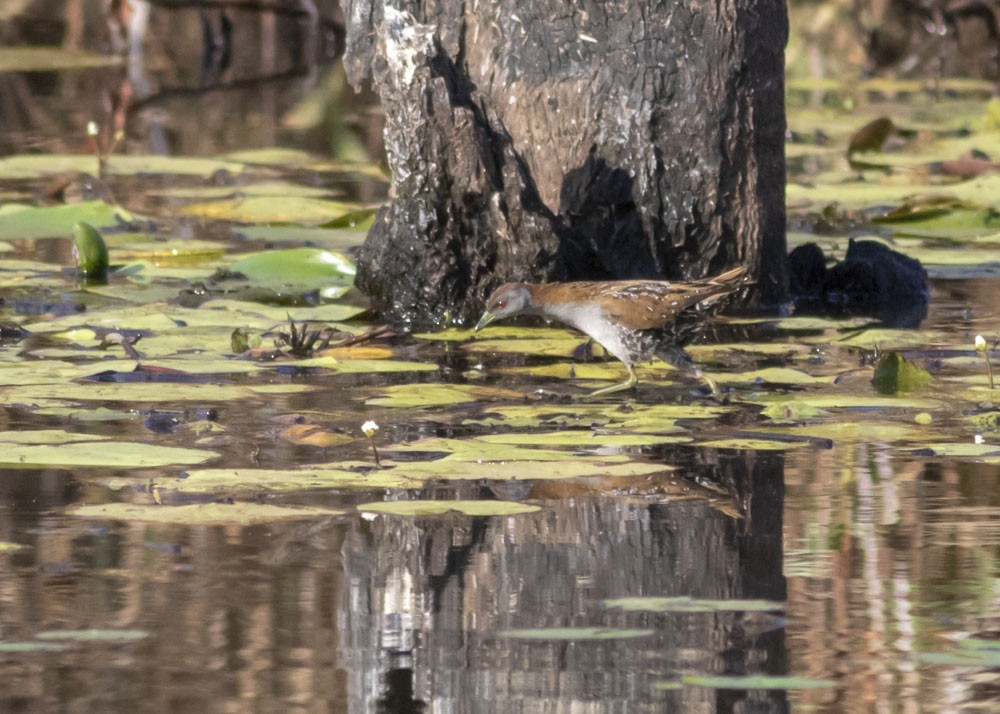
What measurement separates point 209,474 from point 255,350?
6.44 feet

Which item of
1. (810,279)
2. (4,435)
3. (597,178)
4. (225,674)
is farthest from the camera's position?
(810,279)

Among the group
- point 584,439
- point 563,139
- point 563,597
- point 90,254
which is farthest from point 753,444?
point 90,254

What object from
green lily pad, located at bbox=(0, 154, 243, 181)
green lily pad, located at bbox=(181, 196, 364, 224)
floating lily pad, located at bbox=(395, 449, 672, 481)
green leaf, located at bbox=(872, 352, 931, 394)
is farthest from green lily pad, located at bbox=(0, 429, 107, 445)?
green lily pad, located at bbox=(0, 154, 243, 181)

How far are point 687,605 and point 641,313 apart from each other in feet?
8.45

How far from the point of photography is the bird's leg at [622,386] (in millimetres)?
6305

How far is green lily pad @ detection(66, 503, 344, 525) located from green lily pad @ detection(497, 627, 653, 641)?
3.33 ft

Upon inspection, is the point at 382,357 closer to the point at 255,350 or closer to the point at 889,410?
the point at 255,350

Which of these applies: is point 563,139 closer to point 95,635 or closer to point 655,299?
point 655,299

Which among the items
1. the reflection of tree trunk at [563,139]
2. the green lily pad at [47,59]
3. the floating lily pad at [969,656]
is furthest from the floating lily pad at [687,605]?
the green lily pad at [47,59]

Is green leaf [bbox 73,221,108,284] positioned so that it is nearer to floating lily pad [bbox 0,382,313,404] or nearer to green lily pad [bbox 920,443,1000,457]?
floating lily pad [bbox 0,382,313,404]

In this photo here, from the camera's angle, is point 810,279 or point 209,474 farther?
point 810,279

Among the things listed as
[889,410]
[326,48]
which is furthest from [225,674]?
[326,48]

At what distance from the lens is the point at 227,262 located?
8953mm

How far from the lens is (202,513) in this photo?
4.67 metres
